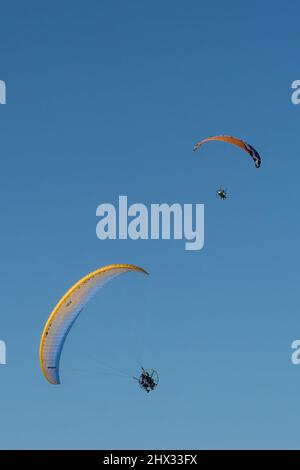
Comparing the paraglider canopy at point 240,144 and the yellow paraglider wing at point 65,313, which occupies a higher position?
the paraglider canopy at point 240,144

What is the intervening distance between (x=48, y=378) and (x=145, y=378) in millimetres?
6172

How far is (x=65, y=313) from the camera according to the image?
57.1m

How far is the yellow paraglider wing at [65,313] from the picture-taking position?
55125 millimetres

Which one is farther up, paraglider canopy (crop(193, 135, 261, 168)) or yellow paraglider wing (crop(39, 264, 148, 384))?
paraglider canopy (crop(193, 135, 261, 168))

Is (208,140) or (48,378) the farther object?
(208,140)

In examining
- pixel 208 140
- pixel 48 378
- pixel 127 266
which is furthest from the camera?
pixel 208 140

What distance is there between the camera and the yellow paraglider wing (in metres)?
55.1
